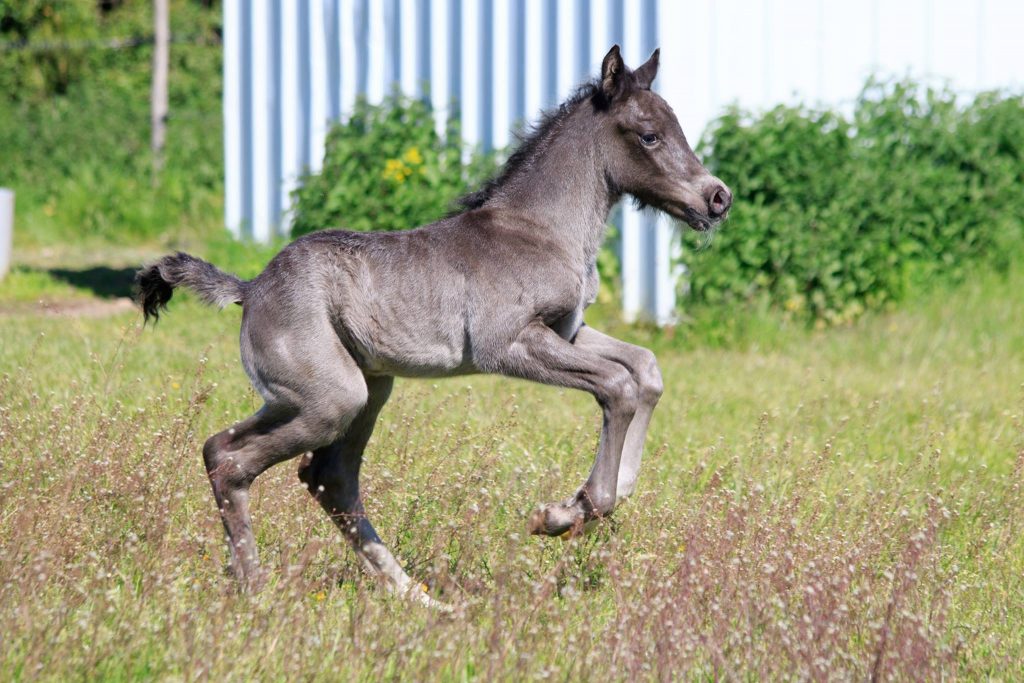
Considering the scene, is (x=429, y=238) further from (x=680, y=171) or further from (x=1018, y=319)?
(x=1018, y=319)

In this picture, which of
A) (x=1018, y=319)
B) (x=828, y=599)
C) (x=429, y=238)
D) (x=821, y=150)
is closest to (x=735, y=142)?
(x=821, y=150)

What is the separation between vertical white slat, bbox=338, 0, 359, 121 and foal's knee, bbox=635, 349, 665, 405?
303 inches

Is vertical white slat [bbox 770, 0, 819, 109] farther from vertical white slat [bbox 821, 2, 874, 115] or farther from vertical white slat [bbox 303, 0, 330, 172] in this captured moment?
vertical white slat [bbox 303, 0, 330, 172]

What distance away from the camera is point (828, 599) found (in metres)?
4.53

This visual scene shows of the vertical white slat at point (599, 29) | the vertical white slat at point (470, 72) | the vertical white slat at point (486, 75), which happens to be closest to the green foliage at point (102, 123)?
the vertical white slat at point (470, 72)

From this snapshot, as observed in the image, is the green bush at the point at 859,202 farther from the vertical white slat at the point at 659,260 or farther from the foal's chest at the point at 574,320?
the foal's chest at the point at 574,320

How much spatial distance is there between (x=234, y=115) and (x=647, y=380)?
9112 millimetres

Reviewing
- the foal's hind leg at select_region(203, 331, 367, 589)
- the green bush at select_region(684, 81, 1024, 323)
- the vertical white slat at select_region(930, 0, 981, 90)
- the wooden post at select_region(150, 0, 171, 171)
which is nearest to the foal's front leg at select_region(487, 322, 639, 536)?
the foal's hind leg at select_region(203, 331, 367, 589)

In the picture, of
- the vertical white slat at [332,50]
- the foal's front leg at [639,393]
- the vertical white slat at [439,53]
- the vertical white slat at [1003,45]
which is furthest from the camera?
the vertical white slat at [332,50]

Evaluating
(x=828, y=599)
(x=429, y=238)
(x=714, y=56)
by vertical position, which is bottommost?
(x=828, y=599)

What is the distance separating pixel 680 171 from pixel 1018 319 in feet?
19.3

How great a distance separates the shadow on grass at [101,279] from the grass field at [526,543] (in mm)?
3929

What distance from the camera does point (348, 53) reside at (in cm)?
1235

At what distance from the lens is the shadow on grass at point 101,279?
12383 mm
